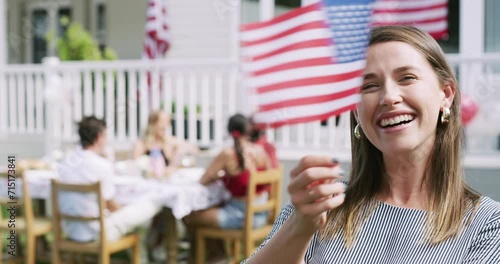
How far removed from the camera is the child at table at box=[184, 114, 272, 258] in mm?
5352

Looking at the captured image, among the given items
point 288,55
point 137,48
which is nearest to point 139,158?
point 288,55

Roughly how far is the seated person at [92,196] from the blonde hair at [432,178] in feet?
11.2

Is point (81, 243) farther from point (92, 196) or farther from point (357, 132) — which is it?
point (357, 132)

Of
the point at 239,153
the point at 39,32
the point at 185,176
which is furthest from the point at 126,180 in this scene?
the point at 39,32

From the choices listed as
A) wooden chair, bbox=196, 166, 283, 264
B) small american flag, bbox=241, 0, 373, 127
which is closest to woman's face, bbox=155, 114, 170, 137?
wooden chair, bbox=196, 166, 283, 264

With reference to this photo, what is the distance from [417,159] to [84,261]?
4.71 meters

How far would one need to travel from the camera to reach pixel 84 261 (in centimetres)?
575

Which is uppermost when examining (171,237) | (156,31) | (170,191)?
(156,31)

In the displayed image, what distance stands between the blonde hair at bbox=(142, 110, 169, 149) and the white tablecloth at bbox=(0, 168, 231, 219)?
94 cm

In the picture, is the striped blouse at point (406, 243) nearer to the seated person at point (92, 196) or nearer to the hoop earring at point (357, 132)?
the hoop earring at point (357, 132)

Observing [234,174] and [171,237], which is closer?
[234,174]

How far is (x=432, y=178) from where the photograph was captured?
1582mm

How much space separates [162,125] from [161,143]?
0.73 ft

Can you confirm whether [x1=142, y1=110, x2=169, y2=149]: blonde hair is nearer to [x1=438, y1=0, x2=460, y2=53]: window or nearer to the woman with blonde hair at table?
the woman with blonde hair at table
